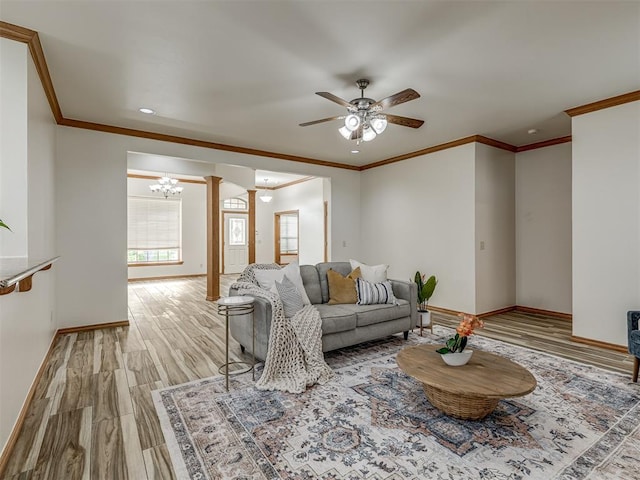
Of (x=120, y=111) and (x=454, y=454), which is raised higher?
(x=120, y=111)

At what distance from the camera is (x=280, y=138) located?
5.02 meters

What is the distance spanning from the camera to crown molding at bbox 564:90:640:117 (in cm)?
348

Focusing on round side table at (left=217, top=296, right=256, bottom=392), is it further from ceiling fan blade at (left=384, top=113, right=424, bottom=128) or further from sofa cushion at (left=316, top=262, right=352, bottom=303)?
ceiling fan blade at (left=384, top=113, right=424, bottom=128)

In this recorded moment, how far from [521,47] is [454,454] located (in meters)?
2.99

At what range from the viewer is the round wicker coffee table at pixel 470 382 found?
2016mm

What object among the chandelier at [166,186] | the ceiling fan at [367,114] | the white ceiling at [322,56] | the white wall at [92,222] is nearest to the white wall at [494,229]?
the white ceiling at [322,56]

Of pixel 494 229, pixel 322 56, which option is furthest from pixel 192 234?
pixel 322 56

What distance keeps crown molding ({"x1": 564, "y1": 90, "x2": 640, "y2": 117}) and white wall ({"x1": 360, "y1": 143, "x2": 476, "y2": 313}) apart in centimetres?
130

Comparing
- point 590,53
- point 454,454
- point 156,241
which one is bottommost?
point 454,454

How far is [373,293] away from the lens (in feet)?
12.5

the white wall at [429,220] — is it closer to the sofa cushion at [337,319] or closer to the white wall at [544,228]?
the white wall at [544,228]

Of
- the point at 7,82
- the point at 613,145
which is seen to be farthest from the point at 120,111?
the point at 613,145

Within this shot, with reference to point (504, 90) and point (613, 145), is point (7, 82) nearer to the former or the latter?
point (504, 90)

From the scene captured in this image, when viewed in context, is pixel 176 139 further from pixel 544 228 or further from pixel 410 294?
pixel 544 228
